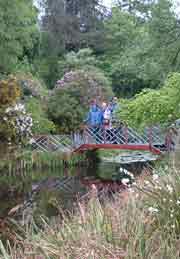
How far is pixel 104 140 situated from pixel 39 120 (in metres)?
3.25

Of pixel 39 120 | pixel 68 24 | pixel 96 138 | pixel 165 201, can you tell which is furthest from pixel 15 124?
pixel 68 24

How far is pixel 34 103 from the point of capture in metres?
18.9

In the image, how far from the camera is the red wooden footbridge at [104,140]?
15.3 metres

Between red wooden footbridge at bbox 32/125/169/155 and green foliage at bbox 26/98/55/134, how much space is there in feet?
3.10

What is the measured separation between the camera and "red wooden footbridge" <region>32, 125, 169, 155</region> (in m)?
15.3

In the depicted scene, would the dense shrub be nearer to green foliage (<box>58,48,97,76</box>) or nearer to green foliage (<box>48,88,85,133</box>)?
green foliage (<box>48,88,85,133</box>)

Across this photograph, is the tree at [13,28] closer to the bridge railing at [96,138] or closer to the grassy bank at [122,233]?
the bridge railing at [96,138]

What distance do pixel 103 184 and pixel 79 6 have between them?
20.2m

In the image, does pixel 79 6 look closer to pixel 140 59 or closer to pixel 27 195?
pixel 140 59

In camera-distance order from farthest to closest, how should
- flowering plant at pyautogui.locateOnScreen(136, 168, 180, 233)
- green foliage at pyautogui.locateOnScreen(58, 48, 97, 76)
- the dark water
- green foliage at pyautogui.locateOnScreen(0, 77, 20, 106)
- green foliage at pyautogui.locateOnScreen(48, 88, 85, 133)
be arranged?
green foliage at pyautogui.locateOnScreen(58, 48, 97, 76) < green foliage at pyautogui.locateOnScreen(48, 88, 85, 133) < green foliage at pyautogui.locateOnScreen(0, 77, 20, 106) < the dark water < flowering plant at pyautogui.locateOnScreen(136, 168, 180, 233)

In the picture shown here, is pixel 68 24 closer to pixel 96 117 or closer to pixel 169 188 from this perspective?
pixel 96 117

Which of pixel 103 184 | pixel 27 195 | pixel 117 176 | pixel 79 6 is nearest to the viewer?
pixel 27 195

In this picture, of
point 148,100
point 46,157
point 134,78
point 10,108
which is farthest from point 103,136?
point 134,78

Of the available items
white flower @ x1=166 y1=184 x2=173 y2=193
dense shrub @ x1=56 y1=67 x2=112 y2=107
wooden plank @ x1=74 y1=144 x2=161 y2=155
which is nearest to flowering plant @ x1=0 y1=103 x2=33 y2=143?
wooden plank @ x1=74 y1=144 x2=161 y2=155
